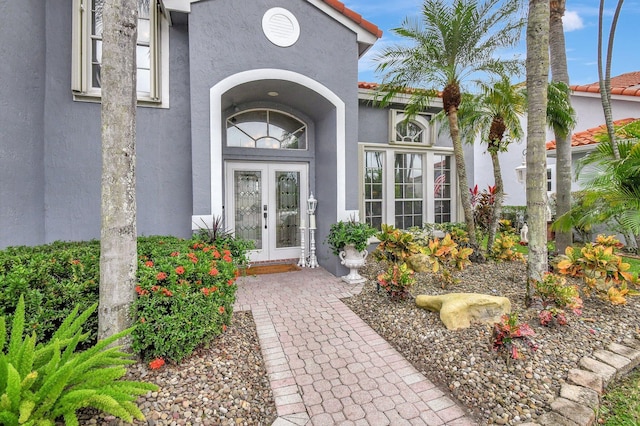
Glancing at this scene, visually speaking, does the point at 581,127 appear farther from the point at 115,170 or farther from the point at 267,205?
the point at 115,170

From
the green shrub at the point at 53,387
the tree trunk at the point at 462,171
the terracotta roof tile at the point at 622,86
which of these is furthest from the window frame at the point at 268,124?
the terracotta roof tile at the point at 622,86

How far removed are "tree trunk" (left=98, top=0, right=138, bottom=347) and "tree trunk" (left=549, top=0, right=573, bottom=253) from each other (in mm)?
8903

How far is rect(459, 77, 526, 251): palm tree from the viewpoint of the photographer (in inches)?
268

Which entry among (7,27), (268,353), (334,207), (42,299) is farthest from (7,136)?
(334,207)

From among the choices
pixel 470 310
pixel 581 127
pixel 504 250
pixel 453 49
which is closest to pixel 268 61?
pixel 453 49

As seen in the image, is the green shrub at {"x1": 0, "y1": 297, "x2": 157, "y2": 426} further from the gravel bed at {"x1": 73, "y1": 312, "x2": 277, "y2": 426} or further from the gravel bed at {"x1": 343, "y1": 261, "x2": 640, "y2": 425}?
the gravel bed at {"x1": 343, "y1": 261, "x2": 640, "y2": 425}

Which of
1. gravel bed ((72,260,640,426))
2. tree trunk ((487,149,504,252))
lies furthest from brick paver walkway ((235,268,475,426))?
tree trunk ((487,149,504,252))

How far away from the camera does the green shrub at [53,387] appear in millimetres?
1837

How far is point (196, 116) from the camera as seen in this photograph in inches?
236

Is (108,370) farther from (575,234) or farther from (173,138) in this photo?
(575,234)

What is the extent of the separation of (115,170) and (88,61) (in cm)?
481

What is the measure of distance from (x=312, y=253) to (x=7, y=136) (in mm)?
6261

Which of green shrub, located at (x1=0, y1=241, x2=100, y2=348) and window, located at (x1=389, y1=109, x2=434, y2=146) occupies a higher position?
window, located at (x1=389, y1=109, x2=434, y2=146)

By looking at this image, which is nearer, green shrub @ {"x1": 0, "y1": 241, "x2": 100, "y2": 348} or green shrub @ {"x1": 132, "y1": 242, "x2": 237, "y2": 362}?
green shrub @ {"x1": 0, "y1": 241, "x2": 100, "y2": 348}
